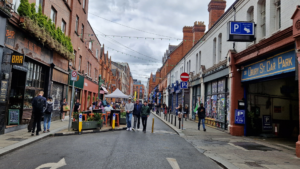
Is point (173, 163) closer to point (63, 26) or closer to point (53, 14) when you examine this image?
point (53, 14)

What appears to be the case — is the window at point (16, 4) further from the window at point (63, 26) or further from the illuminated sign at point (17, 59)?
the window at point (63, 26)

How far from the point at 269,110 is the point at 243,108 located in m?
1.76

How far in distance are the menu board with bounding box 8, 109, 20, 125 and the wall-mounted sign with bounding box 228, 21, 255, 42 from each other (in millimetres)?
10222

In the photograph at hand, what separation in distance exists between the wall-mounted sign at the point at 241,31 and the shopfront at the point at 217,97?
3.22 meters

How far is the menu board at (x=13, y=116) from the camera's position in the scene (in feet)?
34.9

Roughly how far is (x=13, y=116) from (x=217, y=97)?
11883 mm

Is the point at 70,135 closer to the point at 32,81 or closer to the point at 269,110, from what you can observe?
the point at 32,81

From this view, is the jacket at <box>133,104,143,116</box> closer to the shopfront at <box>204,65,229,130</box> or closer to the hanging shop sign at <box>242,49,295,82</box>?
the shopfront at <box>204,65,229,130</box>

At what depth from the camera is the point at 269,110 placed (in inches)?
520

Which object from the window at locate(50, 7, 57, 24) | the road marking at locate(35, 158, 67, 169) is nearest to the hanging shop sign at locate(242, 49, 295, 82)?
the road marking at locate(35, 158, 67, 169)

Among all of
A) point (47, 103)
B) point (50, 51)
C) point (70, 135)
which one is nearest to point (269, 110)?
point (70, 135)

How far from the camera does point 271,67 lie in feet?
32.0

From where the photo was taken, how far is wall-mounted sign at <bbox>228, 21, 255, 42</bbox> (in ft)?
34.5

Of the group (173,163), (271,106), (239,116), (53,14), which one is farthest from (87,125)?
(271,106)
